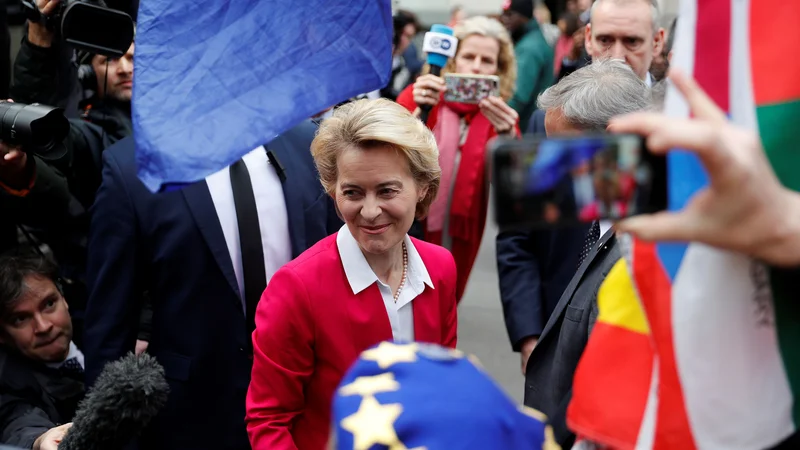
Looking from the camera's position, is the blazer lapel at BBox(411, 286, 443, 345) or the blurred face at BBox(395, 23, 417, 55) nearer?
the blazer lapel at BBox(411, 286, 443, 345)

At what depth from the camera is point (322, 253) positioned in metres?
2.35

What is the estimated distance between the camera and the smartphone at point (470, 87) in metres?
4.16

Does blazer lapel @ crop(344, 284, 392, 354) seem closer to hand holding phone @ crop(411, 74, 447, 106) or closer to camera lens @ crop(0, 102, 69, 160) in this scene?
camera lens @ crop(0, 102, 69, 160)

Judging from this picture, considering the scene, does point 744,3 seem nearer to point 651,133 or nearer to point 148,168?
point 651,133

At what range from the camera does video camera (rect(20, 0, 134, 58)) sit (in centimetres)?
293

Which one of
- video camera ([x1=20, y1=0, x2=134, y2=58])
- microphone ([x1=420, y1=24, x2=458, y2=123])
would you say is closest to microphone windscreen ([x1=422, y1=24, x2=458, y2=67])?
microphone ([x1=420, y1=24, x2=458, y2=123])

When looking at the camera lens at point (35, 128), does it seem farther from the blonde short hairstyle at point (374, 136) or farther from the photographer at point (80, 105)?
the blonde short hairstyle at point (374, 136)

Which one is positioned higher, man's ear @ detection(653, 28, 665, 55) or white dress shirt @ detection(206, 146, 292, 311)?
man's ear @ detection(653, 28, 665, 55)

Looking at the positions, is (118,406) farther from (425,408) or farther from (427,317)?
(425,408)

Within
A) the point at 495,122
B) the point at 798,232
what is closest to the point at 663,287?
the point at 798,232

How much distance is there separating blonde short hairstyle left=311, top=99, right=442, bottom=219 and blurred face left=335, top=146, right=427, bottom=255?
0.03 meters

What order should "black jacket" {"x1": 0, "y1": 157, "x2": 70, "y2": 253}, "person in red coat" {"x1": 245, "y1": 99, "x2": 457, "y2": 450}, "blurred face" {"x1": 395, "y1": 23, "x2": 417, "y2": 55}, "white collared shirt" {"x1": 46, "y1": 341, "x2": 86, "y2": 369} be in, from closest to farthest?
"person in red coat" {"x1": 245, "y1": 99, "x2": 457, "y2": 450}
"white collared shirt" {"x1": 46, "y1": 341, "x2": 86, "y2": 369}
"black jacket" {"x1": 0, "y1": 157, "x2": 70, "y2": 253}
"blurred face" {"x1": 395, "y1": 23, "x2": 417, "y2": 55}

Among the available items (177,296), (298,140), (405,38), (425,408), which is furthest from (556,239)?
(405,38)

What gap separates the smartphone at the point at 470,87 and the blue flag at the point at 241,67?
6.17ft
